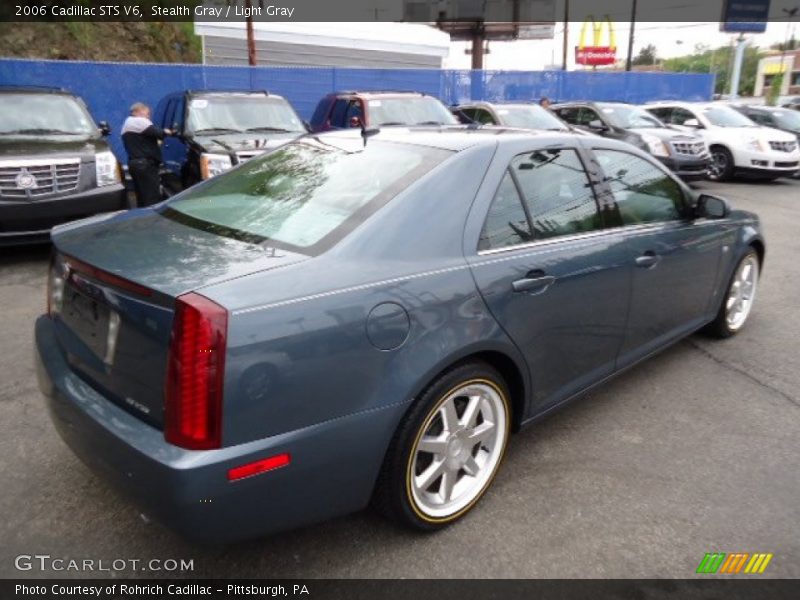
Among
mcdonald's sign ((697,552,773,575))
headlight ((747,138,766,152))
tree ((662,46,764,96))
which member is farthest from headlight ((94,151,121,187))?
tree ((662,46,764,96))

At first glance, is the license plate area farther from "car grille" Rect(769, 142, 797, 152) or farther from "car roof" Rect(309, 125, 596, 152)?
"car grille" Rect(769, 142, 797, 152)

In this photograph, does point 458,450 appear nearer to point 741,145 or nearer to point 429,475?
A: point 429,475

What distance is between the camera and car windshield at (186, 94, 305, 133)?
835 centimetres

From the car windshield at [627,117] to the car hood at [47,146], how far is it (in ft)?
31.0

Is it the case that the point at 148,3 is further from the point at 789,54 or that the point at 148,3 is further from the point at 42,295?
the point at 789,54

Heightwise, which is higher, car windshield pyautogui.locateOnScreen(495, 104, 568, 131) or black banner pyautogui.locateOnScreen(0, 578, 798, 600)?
car windshield pyautogui.locateOnScreen(495, 104, 568, 131)

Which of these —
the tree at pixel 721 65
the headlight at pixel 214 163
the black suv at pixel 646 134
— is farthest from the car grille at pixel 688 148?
the tree at pixel 721 65

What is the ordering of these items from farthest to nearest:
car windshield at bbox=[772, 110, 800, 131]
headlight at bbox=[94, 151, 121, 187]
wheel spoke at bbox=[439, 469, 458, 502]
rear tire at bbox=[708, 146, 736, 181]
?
1. car windshield at bbox=[772, 110, 800, 131]
2. rear tire at bbox=[708, 146, 736, 181]
3. headlight at bbox=[94, 151, 121, 187]
4. wheel spoke at bbox=[439, 469, 458, 502]

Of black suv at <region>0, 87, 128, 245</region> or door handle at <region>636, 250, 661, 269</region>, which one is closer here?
door handle at <region>636, 250, 661, 269</region>

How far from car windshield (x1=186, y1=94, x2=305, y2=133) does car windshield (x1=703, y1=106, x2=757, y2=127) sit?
970 centimetres

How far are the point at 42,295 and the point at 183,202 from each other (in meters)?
3.24

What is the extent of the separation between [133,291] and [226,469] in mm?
657

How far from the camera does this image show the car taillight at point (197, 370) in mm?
1863

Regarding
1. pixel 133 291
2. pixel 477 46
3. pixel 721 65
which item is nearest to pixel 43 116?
pixel 133 291
